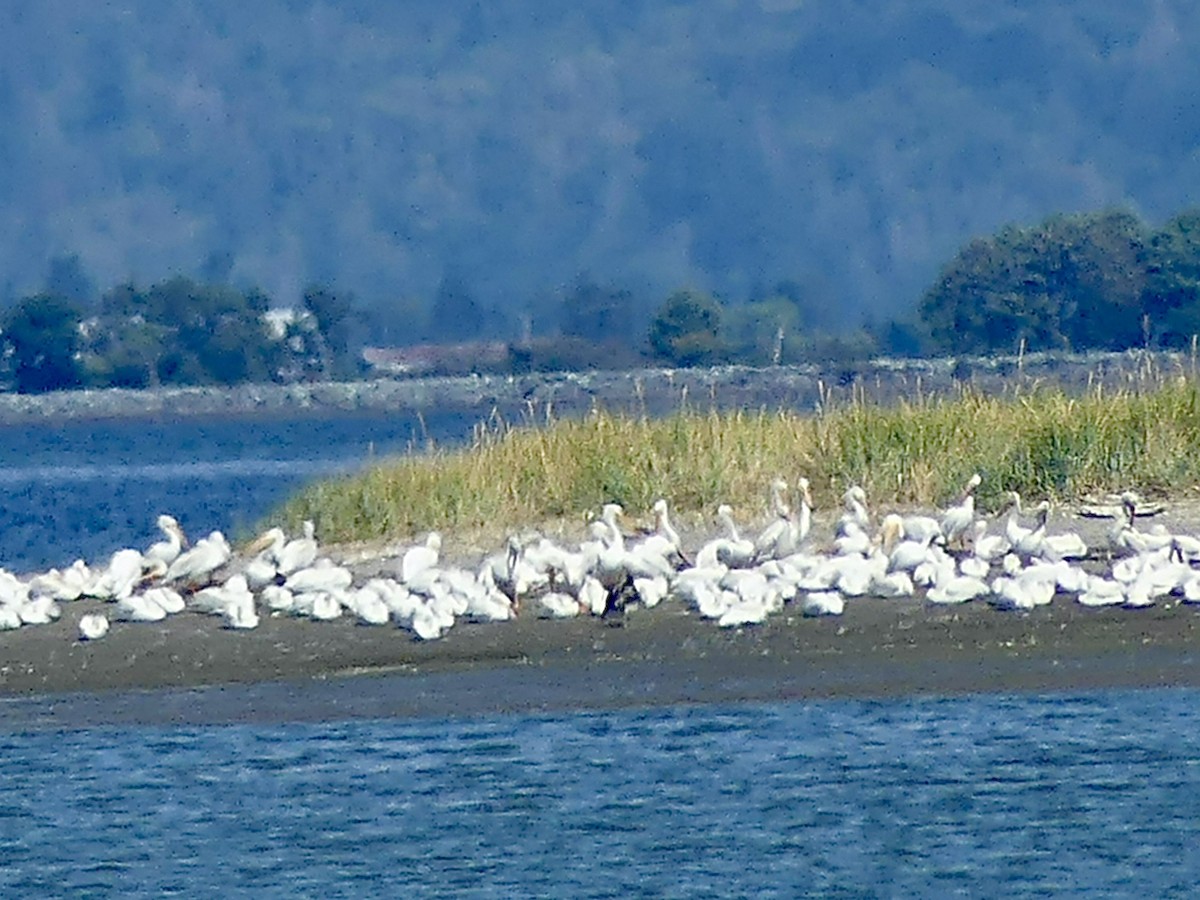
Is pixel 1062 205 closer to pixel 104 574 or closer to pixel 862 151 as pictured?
pixel 862 151

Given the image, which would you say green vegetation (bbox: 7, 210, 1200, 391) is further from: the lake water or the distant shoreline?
the lake water

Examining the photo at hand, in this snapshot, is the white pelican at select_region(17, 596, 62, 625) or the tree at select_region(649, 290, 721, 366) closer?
the white pelican at select_region(17, 596, 62, 625)

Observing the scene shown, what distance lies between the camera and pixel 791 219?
189125mm

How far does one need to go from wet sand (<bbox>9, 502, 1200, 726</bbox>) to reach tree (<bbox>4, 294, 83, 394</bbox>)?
240 ft

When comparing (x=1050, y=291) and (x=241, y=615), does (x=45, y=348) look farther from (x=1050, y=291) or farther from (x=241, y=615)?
(x=241, y=615)

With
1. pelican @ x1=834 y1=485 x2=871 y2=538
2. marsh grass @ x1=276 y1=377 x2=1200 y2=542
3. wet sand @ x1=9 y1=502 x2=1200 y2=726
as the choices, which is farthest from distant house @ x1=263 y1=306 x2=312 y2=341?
wet sand @ x1=9 y1=502 x2=1200 y2=726

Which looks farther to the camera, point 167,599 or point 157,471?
point 157,471

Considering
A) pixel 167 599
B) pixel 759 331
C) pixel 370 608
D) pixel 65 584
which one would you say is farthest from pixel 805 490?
pixel 759 331

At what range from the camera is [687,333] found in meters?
81.8

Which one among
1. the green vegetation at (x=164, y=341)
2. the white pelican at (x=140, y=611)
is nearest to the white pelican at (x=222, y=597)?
the white pelican at (x=140, y=611)

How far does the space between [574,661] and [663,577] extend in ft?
4.77

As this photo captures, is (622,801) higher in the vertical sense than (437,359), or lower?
higher

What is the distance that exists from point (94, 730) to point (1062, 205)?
6665 inches

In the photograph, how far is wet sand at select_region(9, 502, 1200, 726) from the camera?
1223 cm
